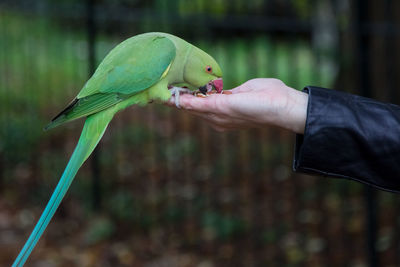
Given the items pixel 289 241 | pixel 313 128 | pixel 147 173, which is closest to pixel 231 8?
pixel 147 173

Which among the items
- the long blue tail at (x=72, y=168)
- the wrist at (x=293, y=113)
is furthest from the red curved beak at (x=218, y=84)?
the long blue tail at (x=72, y=168)

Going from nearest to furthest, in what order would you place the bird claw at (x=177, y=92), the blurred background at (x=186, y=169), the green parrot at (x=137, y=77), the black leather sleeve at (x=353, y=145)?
the black leather sleeve at (x=353, y=145)
the green parrot at (x=137, y=77)
the bird claw at (x=177, y=92)
the blurred background at (x=186, y=169)

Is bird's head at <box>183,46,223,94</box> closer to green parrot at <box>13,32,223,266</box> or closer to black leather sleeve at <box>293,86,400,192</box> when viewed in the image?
green parrot at <box>13,32,223,266</box>

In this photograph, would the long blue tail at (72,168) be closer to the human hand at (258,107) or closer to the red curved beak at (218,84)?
the human hand at (258,107)

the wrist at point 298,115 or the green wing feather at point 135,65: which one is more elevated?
the green wing feather at point 135,65

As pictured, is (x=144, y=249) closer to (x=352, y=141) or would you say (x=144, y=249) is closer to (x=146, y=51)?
(x=146, y=51)

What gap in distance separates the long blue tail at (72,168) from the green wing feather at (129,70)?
62mm

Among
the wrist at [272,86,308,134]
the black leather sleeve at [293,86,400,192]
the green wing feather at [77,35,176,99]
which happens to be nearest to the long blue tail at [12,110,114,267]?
the green wing feather at [77,35,176,99]

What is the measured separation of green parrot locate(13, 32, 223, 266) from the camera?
8.67 ft

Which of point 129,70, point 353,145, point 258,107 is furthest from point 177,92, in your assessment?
point 353,145

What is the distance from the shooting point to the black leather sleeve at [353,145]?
229 centimetres

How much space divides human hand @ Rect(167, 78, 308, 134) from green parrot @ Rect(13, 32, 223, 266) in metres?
0.15

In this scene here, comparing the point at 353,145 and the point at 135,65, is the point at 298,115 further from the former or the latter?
the point at 135,65

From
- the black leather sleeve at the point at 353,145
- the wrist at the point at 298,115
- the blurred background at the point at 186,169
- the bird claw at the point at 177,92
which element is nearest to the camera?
the black leather sleeve at the point at 353,145
